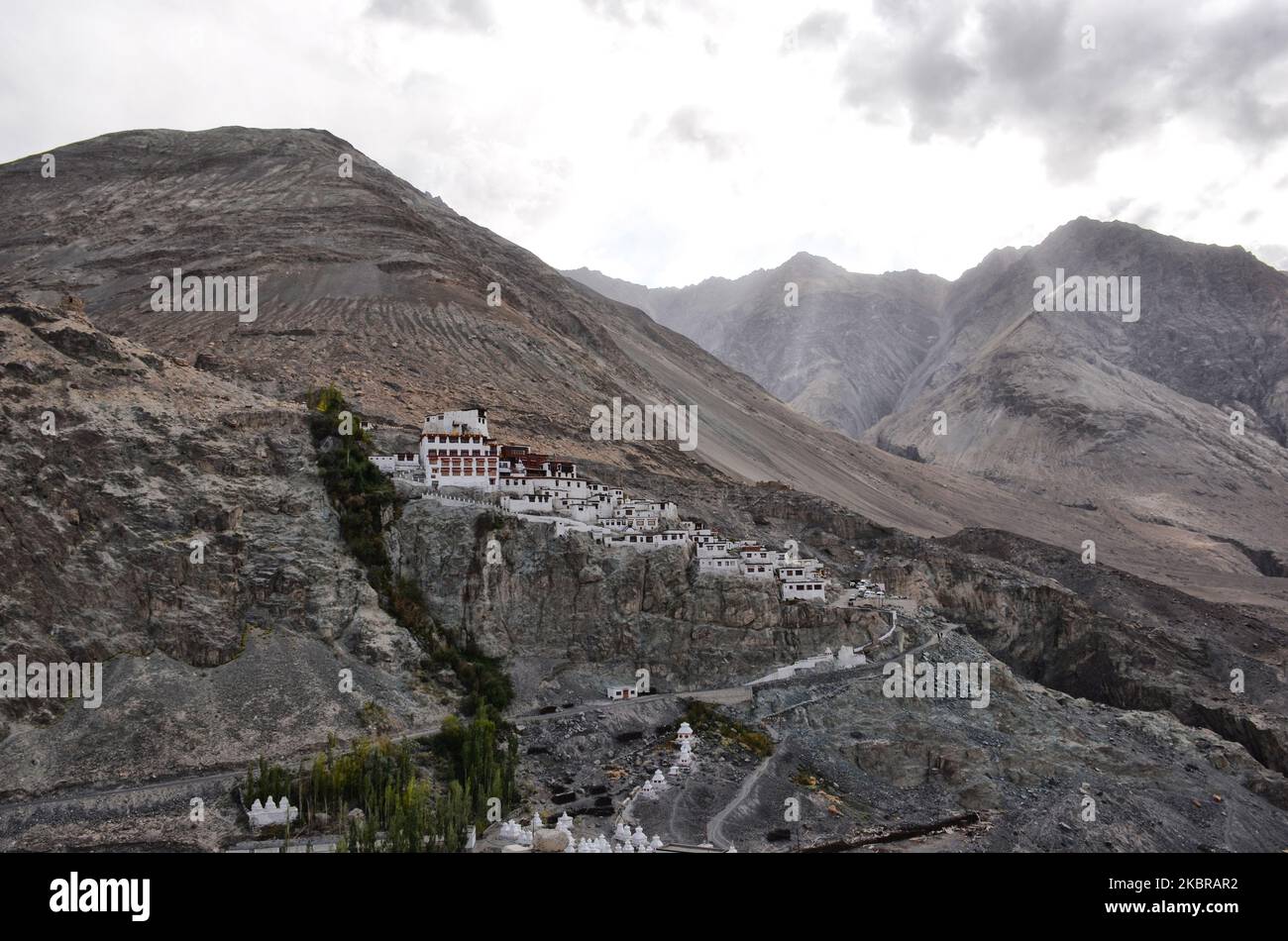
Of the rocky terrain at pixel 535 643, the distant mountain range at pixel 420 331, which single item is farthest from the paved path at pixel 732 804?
the distant mountain range at pixel 420 331

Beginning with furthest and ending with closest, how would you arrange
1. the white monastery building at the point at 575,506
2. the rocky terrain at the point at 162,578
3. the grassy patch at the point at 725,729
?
the white monastery building at the point at 575,506 → the grassy patch at the point at 725,729 → the rocky terrain at the point at 162,578

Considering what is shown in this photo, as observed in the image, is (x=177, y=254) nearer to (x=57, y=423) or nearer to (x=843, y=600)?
(x=57, y=423)

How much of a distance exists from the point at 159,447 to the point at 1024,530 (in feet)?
404

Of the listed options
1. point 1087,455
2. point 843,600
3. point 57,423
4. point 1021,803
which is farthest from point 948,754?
point 1087,455

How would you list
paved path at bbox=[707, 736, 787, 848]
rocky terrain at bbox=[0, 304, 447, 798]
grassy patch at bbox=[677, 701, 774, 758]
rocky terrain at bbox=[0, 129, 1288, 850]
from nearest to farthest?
paved path at bbox=[707, 736, 787, 848]
rocky terrain at bbox=[0, 129, 1288, 850]
rocky terrain at bbox=[0, 304, 447, 798]
grassy patch at bbox=[677, 701, 774, 758]

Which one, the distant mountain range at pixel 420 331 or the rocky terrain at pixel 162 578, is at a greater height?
the distant mountain range at pixel 420 331

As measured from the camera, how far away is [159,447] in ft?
204

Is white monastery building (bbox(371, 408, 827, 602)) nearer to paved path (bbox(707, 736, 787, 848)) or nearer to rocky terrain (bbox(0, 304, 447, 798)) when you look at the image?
rocky terrain (bbox(0, 304, 447, 798))

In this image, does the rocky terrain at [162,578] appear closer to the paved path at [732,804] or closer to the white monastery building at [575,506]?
the white monastery building at [575,506]

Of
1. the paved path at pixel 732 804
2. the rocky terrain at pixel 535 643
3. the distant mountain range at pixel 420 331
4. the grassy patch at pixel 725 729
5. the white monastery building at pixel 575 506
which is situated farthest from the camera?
the distant mountain range at pixel 420 331

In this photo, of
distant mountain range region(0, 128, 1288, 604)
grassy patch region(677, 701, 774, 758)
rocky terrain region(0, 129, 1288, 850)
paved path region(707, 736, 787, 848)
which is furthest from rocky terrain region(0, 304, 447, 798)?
distant mountain range region(0, 128, 1288, 604)

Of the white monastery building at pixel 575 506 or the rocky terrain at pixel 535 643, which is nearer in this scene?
the rocky terrain at pixel 535 643

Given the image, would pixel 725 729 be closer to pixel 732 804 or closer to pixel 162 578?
pixel 732 804

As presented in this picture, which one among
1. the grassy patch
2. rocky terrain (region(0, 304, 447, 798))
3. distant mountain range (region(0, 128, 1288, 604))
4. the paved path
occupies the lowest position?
the paved path
